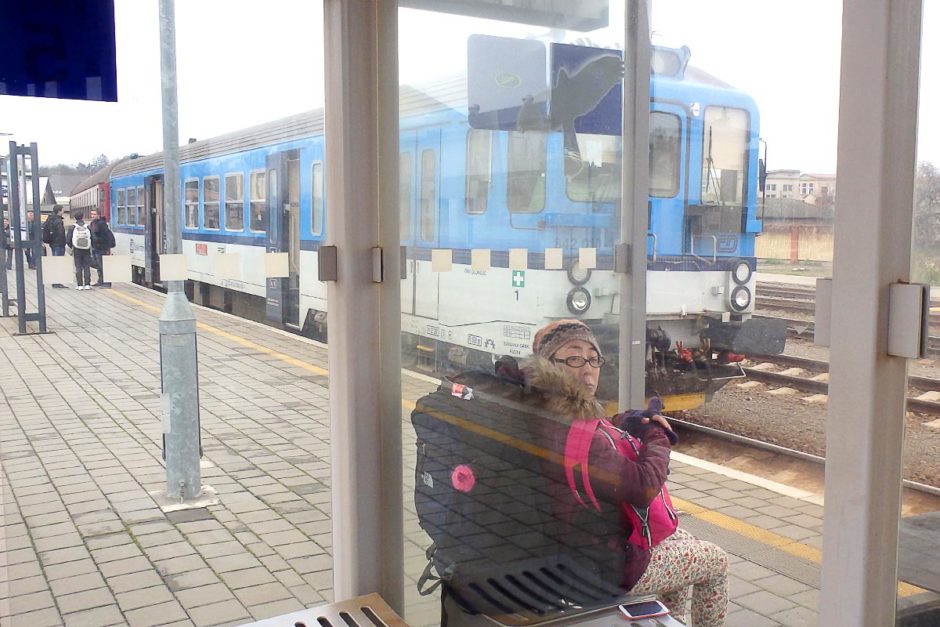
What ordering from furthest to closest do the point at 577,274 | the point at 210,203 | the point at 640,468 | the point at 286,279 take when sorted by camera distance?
the point at 210,203, the point at 286,279, the point at 577,274, the point at 640,468

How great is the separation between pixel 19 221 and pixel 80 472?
1.23 meters

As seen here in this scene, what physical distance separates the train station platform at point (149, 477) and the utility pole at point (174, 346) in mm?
55

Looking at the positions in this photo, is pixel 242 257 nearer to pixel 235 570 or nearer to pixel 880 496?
pixel 235 570

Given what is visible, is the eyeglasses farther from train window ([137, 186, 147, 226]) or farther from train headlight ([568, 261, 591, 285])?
train window ([137, 186, 147, 226])

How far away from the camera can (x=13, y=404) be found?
312 cm

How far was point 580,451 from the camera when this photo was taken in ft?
6.84

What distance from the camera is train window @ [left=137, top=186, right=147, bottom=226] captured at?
8.73 ft

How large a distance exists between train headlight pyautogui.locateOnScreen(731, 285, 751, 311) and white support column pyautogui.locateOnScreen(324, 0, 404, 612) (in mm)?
1126

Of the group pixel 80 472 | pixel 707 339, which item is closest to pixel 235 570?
pixel 80 472

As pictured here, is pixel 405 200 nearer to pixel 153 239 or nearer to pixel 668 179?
Result: pixel 668 179

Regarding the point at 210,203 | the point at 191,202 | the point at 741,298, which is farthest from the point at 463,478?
the point at 210,203

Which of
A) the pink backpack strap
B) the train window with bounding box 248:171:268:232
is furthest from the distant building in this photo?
the train window with bounding box 248:171:268:232

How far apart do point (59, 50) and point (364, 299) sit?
1.08 m

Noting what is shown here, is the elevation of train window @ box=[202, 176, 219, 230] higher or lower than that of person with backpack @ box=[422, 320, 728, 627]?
higher
